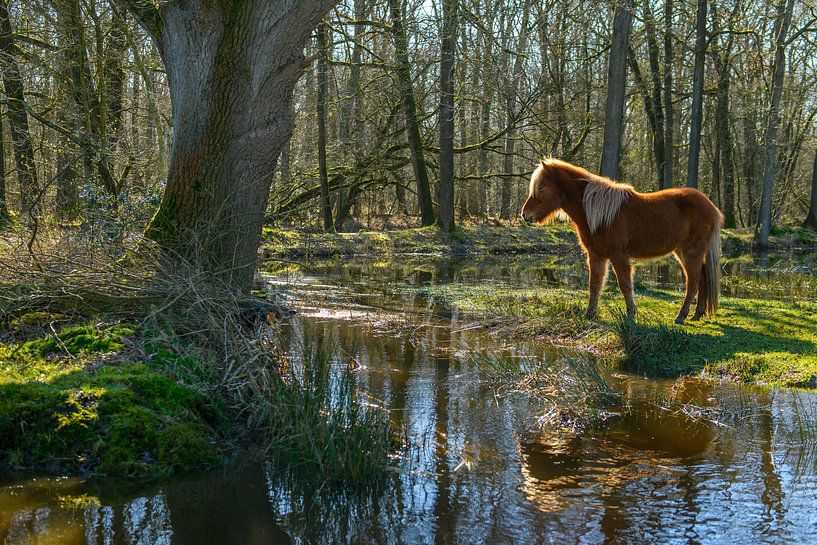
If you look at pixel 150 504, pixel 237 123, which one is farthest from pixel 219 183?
pixel 150 504

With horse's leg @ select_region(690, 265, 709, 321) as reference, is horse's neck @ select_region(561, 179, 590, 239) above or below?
above

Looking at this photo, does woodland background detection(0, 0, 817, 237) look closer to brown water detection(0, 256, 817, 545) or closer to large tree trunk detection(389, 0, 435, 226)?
large tree trunk detection(389, 0, 435, 226)

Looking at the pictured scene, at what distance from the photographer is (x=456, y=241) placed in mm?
22219

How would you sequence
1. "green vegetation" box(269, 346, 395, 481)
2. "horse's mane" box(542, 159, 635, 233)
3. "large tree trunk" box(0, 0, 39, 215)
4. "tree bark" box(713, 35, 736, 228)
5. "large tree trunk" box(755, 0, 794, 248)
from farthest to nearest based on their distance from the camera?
"tree bark" box(713, 35, 736, 228), "large tree trunk" box(755, 0, 794, 248), "large tree trunk" box(0, 0, 39, 215), "horse's mane" box(542, 159, 635, 233), "green vegetation" box(269, 346, 395, 481)

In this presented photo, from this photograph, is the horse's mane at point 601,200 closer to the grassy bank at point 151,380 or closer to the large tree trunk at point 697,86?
the grassy bank at point 151,380

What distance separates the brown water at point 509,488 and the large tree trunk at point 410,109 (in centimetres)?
1425

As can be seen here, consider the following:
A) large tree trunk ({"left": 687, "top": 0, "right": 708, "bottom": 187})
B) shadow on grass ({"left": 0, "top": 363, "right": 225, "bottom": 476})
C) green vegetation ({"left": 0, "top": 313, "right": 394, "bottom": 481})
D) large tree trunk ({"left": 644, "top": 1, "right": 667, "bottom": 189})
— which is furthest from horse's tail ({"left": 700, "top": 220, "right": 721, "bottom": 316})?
large tree trunk ({"left": 644, "top": 1, "right": 667, "bottom": 189})

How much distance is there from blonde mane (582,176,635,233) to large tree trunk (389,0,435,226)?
416 inches

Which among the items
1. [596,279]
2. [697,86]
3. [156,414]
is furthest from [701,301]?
[697,86]

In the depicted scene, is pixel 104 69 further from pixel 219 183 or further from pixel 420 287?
pixel 219 183

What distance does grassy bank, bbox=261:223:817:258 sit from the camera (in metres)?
18.3

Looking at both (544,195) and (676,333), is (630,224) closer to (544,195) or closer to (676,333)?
(544,195)

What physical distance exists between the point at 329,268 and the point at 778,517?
1360 centimetres

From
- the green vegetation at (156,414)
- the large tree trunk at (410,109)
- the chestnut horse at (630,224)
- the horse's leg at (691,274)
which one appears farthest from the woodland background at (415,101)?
the horse's leg at (691,274)
